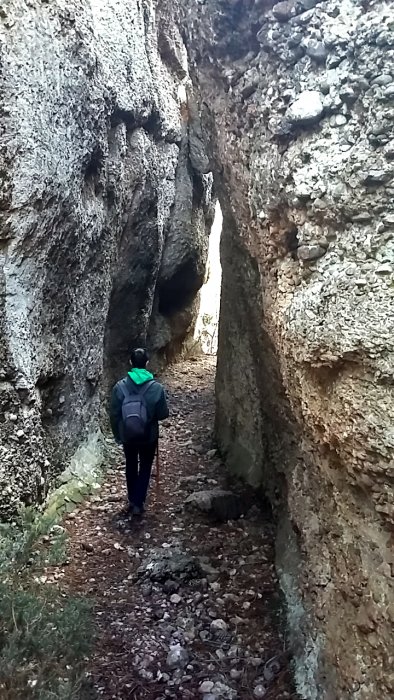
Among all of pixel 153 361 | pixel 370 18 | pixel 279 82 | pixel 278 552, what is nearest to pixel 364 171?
pixel 370 18

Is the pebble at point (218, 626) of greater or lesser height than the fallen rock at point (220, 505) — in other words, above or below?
below

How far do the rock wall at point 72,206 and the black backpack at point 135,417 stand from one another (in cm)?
79

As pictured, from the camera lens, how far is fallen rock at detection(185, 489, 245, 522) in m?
5.90

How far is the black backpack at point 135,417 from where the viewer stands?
5.85m

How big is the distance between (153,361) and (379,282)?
8.36 meters

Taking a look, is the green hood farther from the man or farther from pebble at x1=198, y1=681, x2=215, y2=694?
pebble at x1=198, y1=681, x2=215, y2=694

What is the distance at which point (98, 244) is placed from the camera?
291 inches

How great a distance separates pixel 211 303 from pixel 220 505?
43.2 feet

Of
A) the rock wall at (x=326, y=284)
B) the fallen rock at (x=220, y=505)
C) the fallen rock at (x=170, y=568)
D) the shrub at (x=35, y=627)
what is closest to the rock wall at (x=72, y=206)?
the shrub at (x=35, y=627)

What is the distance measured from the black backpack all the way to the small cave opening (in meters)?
8.10

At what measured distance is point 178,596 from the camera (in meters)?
4.79

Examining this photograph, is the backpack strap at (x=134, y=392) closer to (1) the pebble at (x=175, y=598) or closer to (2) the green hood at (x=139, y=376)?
(2) the green hood at (x=139, y=376)

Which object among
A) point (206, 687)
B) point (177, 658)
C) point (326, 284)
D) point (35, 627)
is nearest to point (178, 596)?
point (177, 658)

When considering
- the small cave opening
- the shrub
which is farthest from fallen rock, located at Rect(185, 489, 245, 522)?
the small cave opening
